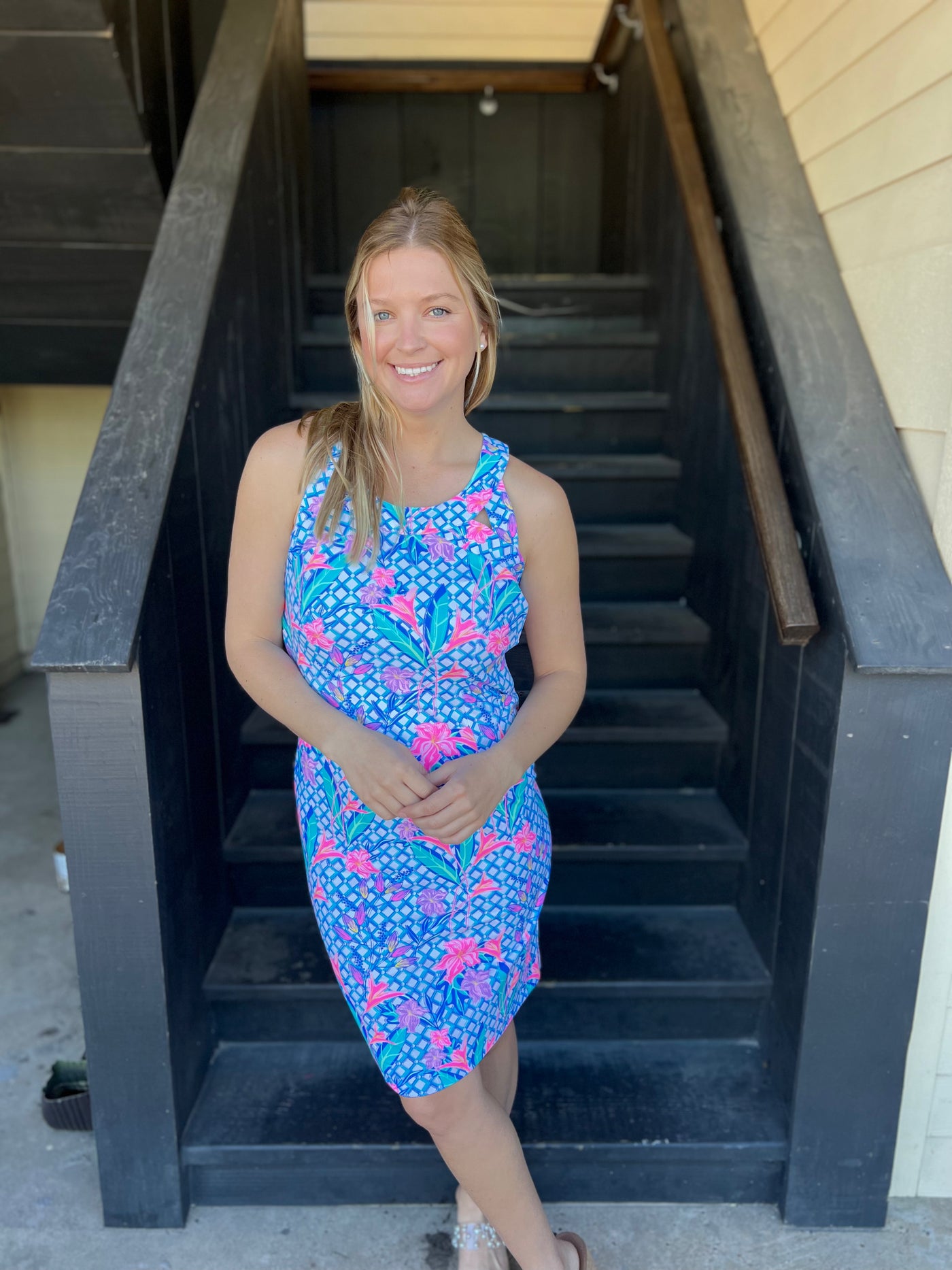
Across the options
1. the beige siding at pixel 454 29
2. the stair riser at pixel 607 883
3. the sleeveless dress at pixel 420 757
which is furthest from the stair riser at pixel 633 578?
the beige siding at pixel 454 29

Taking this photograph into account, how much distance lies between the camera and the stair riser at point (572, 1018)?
1791mm

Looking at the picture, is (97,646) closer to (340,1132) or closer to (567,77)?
(340,1132)

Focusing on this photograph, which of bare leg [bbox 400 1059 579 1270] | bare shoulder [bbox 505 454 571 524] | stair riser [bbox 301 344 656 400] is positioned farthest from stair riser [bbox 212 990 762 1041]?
stair riser [bbox 301 344 656 400]

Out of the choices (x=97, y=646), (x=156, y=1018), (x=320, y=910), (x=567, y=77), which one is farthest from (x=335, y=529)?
(x=567, y=77)

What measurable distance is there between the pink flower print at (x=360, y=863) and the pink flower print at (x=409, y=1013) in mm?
177

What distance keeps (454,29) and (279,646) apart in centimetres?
368

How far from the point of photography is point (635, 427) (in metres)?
2.82

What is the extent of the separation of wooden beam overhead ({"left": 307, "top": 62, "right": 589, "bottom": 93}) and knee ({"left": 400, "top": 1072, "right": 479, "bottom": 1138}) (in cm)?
410

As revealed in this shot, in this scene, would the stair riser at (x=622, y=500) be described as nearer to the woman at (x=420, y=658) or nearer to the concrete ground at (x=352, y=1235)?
the woman at (x=420, y=658)

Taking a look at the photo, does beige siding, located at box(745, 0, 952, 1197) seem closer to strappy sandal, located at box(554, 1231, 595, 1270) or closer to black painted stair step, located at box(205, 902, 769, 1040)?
black painted stair step, located at box(205, 902, 769, 1040)

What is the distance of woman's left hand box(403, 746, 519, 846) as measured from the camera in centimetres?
113

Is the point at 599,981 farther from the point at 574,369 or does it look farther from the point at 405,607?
the point at 574,369

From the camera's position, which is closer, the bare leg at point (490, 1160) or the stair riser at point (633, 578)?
the bare leg at point (490, 1160)

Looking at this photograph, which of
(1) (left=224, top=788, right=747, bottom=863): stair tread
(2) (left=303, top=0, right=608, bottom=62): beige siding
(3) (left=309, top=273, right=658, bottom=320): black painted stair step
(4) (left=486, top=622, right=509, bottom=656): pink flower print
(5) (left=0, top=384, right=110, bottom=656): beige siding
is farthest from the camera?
(5) (left=0, top=384, right=110, bottom=656): beige siding
